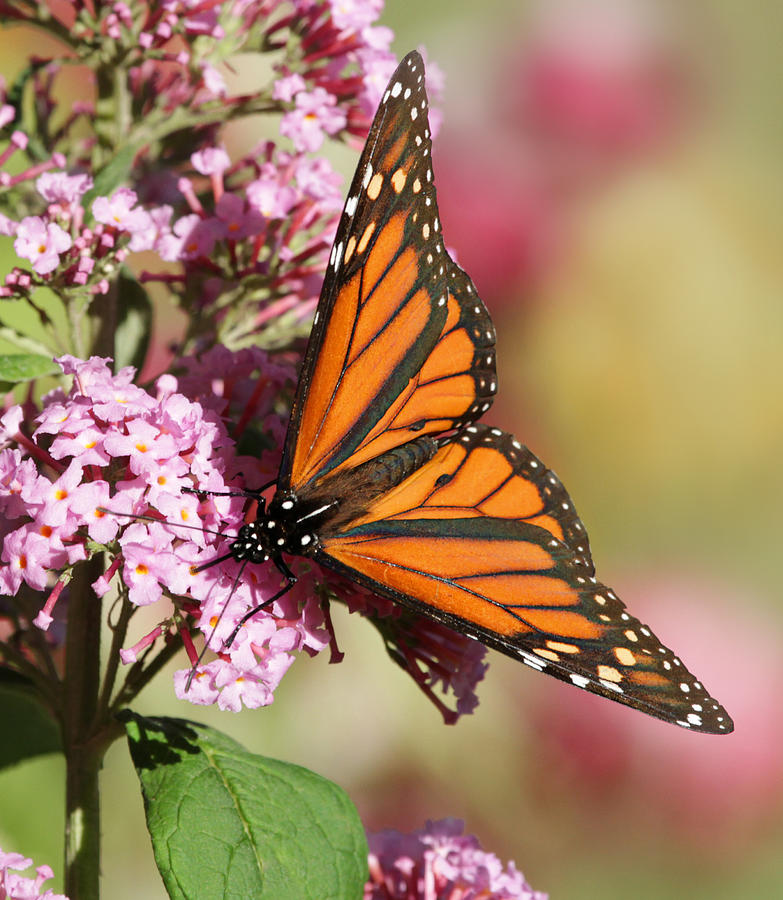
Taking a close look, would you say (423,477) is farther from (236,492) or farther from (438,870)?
(438,870)

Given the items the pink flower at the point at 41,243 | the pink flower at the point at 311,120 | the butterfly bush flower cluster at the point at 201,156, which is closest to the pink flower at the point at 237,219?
the butterfly bush flower cluster at the point at 201,156

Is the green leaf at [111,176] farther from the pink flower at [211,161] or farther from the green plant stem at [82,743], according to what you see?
the green plant stem at [82,743]

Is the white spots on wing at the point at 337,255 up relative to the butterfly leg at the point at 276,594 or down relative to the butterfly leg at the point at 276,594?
up

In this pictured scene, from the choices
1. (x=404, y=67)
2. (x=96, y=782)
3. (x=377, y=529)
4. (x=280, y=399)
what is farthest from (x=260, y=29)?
(x=96, y=782)

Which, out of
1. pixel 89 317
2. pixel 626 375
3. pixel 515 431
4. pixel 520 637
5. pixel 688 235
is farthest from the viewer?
pixel 688 235

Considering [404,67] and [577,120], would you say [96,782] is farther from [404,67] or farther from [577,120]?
[577,120]

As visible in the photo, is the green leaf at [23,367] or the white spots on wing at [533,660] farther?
the green leaf at [23,367]

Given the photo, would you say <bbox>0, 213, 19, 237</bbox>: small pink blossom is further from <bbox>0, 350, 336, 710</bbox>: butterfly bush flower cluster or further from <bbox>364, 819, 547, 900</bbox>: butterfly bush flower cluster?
<bbox>364, 819, 547, 900</bbox>: butterfly bush flower cluster
